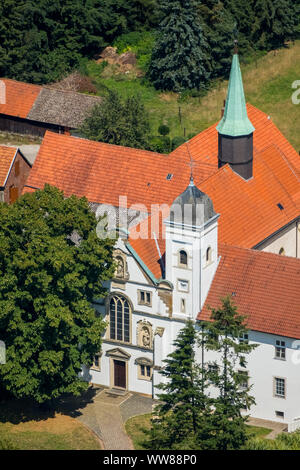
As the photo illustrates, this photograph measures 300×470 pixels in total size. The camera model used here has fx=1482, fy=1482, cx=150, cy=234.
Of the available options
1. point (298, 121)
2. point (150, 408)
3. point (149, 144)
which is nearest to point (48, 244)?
point (150, 408)

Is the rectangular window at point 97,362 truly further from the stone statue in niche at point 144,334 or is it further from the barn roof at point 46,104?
the barn roof at point 46,104

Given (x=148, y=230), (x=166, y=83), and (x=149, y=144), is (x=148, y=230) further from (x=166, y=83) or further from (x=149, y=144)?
(x=166, y=83)

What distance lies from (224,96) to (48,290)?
51.5m

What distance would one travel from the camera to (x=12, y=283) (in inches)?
3883

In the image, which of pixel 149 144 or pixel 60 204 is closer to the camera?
Result: pixel 60 204

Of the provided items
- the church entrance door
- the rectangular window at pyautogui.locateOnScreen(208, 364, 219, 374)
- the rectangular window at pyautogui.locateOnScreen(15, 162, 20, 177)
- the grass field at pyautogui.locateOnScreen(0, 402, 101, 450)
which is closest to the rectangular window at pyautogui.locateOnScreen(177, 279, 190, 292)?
the rectangular window at pyautogui.locateOnScreen(208, 364, 219, 374)

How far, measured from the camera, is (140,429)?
102 meters

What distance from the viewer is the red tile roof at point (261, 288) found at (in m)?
101

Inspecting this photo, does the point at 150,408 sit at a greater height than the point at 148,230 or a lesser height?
lesser

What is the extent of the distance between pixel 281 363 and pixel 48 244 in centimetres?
1778

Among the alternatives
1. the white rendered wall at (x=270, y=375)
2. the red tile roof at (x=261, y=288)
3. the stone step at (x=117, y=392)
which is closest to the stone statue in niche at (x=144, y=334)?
the stone step at (x=117, y=392)

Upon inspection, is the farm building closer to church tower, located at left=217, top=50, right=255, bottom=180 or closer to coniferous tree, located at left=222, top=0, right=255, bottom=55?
coniferous tree, located at left=222, top=0, right=255, bottom=55

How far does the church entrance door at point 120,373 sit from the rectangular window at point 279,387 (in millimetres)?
11629
